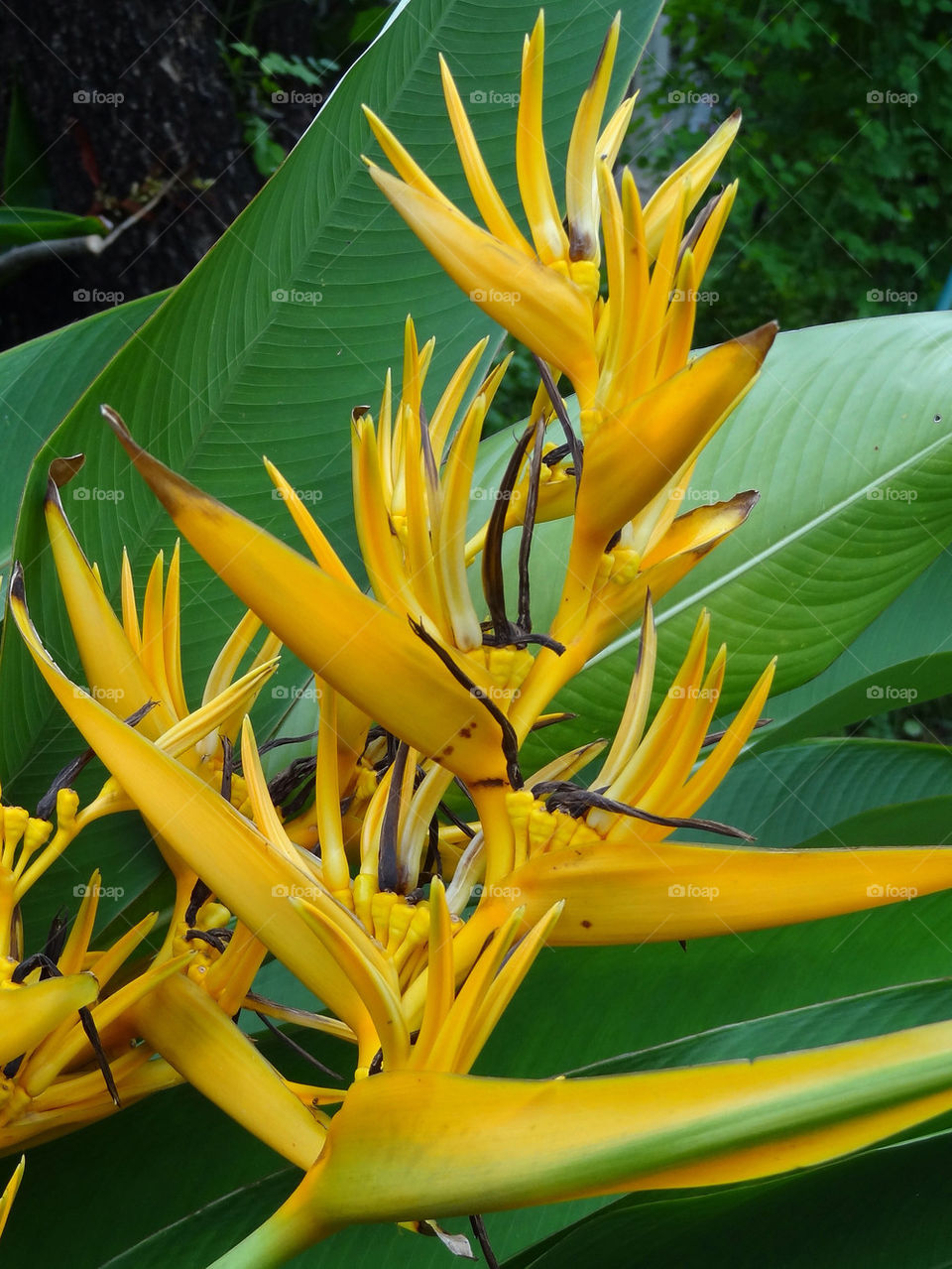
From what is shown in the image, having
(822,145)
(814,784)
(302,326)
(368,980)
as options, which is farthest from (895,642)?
(822,145)

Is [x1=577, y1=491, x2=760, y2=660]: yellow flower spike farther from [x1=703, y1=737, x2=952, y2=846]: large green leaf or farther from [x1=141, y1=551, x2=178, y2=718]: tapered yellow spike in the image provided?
[x1=703, y1=737, x2=952, y2=846]: large green leaf

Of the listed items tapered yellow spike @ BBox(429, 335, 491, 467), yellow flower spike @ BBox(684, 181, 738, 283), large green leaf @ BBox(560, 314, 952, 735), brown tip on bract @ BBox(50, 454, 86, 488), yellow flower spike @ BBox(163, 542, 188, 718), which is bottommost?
large green leaf @ BBox(560, 314, 952, 735)

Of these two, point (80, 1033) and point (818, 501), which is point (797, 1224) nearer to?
point (80, 1033)

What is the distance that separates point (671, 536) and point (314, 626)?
0.46 ft

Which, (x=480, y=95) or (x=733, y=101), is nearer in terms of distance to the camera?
(x=480, y=95)

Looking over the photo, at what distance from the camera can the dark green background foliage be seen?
277 centimetres

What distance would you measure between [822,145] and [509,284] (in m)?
2.86

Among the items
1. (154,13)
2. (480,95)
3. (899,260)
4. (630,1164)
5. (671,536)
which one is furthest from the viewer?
(899,260)

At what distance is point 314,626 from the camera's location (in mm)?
289

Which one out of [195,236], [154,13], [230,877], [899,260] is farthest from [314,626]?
[899,260]

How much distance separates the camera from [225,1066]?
1.08 ft

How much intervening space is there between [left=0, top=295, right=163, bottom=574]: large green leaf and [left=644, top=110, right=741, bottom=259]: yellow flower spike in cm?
37

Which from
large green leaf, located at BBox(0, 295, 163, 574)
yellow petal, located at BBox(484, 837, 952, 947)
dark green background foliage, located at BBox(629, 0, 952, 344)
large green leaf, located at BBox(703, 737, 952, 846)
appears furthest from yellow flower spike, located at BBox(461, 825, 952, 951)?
dark green background foliage, located at BBox(629, 0, 952, 344)

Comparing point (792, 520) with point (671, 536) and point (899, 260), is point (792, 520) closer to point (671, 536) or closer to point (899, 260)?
point (671, 536)
